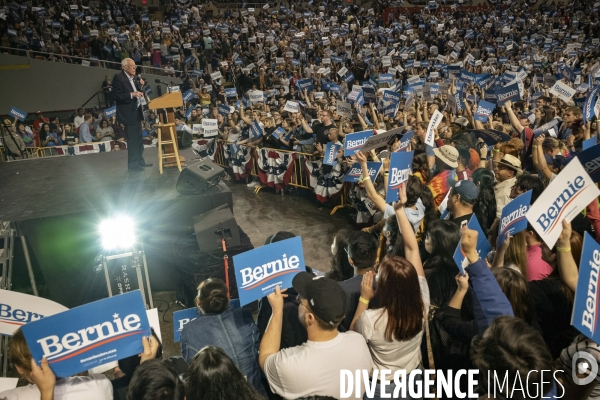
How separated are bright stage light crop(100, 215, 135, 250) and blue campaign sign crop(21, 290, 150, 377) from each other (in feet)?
8.17

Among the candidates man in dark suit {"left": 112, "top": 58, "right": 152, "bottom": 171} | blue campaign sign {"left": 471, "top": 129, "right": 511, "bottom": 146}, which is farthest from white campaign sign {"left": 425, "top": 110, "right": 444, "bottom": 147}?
man in dark suit {"left": 112, "top": 58, "right": 152, "bottom": 171}

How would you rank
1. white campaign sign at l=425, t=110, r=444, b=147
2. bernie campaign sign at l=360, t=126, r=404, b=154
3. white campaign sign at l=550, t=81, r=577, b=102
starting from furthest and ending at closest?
white campaign sign at l=550, t=81, r=577, b=102 → white campaign sign at l=425, t=110, r=444, b=147 → bernie campaign sign at l=360, t=126, r=404, b=154

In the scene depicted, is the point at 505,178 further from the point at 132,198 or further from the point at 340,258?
the point at 132,198

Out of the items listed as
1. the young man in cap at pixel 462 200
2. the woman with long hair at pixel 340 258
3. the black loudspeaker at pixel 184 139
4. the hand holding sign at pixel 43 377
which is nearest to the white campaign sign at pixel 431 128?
the young man in cap at pixel 462 200

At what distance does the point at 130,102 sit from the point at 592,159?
580 cm

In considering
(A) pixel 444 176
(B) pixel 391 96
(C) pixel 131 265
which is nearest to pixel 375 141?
(A) pixel 444 176

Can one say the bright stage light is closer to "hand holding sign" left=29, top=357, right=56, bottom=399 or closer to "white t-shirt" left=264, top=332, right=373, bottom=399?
"hand holding sign" left=29, top=357, right=56, bottom=399

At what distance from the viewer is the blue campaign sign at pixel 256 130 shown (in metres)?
10.6

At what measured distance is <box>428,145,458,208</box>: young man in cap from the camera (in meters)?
5.35

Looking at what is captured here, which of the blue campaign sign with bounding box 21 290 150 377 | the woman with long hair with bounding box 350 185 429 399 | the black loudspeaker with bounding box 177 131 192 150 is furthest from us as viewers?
the black loudspeaker with bounding box 177 131 192 150

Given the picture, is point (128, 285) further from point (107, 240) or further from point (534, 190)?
point (534, 190)

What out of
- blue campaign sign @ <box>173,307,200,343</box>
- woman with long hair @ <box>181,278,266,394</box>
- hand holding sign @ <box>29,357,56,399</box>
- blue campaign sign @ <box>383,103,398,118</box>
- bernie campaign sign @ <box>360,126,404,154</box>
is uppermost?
blue campaign sign @ <box>383,103,398,118</box>

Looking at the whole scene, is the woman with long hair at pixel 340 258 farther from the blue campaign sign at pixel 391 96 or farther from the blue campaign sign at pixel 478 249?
the blue campaign sign at pixel 391 96

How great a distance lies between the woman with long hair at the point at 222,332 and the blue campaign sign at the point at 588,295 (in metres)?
1.98
